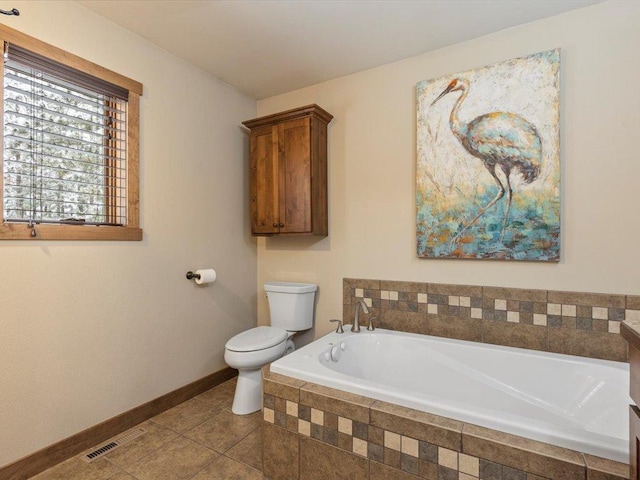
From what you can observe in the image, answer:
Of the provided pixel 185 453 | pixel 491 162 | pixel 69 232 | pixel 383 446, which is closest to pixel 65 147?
pixel 69 232

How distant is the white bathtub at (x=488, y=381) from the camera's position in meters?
1.20

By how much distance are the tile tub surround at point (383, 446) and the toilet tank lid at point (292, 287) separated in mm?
1017

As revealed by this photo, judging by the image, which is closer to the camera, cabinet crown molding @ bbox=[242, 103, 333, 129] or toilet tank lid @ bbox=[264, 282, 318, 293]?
cabinet crown molding @ bbox=[242, 103, 333, 129]

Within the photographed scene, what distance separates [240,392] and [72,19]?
8.06 feet

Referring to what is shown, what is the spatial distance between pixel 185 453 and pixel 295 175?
195 cm

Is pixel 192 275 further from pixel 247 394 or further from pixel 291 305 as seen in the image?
pixel 247 394

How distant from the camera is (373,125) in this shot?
261 cm

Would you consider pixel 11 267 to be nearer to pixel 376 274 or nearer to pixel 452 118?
pixel 376 274

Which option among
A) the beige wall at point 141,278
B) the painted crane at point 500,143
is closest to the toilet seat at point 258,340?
the beige wall at point 141,278

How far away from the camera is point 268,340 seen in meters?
2.38

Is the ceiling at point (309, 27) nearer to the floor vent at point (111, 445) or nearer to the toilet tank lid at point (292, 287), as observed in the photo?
the toilet tank lid at point (292, 287)

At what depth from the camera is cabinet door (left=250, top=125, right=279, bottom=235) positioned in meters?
2.78

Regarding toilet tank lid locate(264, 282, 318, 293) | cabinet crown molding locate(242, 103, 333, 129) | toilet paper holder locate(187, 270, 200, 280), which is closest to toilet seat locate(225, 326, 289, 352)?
toilet tank lid locate(264, 282, 318, 293)

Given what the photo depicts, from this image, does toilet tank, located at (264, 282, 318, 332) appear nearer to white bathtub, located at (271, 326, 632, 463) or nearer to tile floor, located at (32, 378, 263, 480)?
white bathtub, located at (271, 326, 632, 463)
